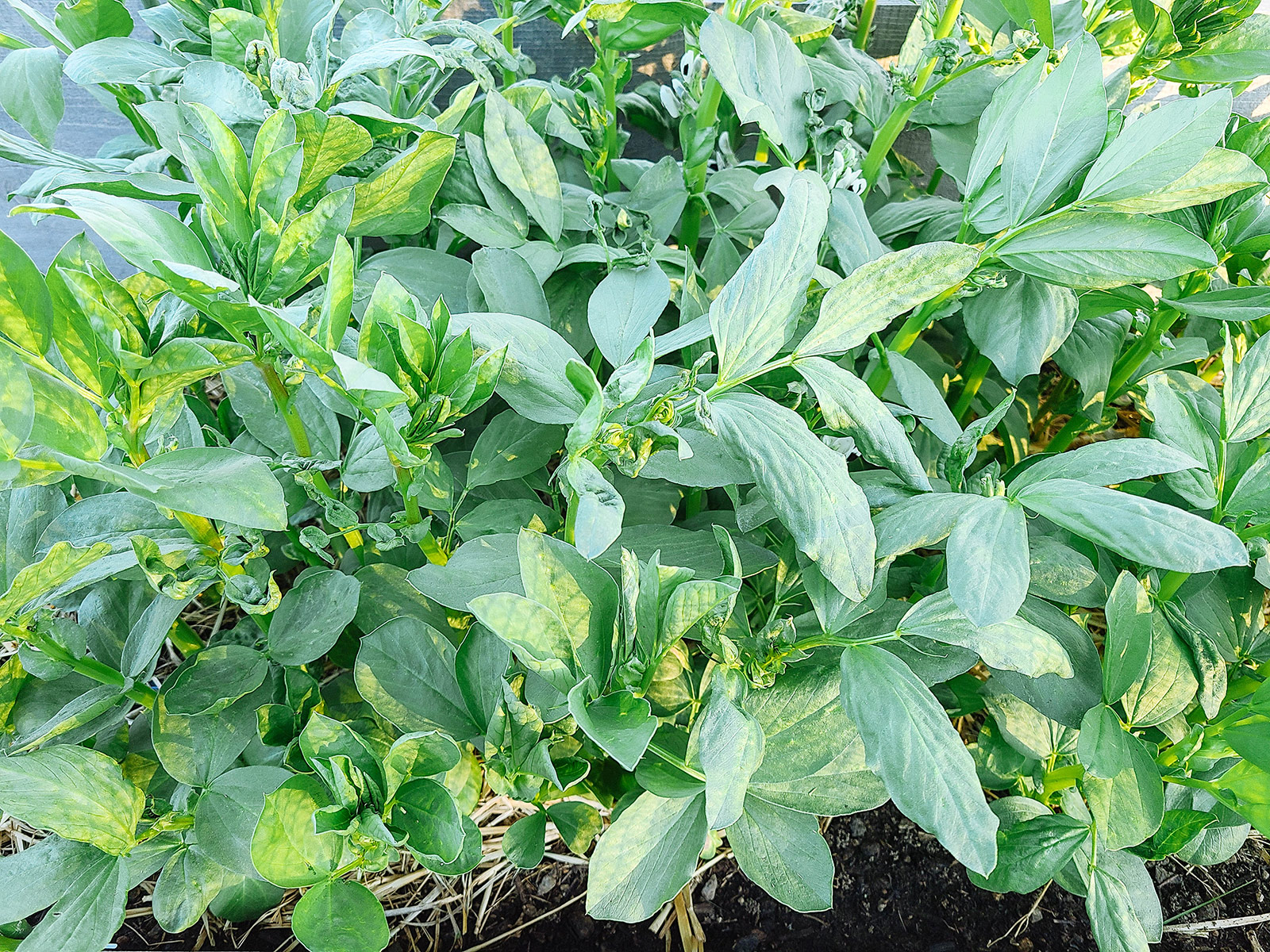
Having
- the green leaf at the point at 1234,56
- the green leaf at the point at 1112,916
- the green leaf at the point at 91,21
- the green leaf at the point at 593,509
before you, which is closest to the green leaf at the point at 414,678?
the green leaf at the point at 593,509

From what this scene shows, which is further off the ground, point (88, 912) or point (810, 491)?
point (810, 491)

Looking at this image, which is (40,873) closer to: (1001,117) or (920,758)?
(920,758)

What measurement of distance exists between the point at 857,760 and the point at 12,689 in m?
0.57

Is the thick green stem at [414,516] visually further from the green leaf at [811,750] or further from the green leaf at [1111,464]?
the green leaf at [1111,464]

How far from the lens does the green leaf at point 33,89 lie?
72 cm

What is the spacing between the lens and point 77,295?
43 cm

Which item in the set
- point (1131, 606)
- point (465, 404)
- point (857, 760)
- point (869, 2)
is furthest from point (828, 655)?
point (869, 2)

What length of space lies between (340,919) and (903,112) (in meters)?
0.69

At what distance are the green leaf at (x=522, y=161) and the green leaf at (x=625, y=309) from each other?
11 cm

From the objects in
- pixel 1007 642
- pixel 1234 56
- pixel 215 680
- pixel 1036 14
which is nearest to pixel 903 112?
pixel 1036 14

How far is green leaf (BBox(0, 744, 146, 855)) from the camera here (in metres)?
0.49

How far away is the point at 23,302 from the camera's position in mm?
414

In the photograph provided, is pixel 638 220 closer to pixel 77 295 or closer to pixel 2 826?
pixel 77 295

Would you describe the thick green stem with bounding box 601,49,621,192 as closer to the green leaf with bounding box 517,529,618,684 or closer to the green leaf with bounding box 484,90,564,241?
the green leaf with bounding box 484,90,564,241
